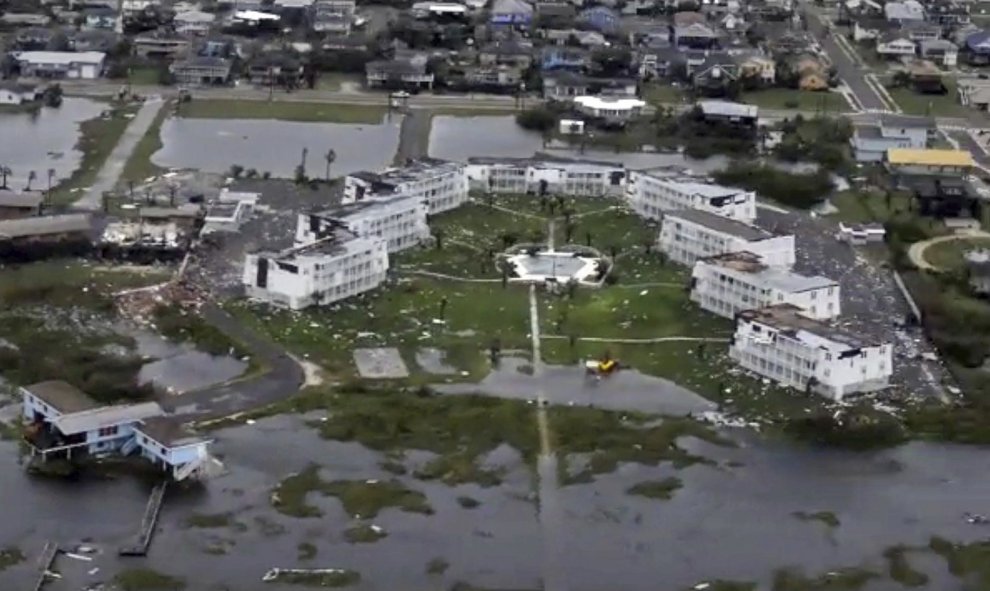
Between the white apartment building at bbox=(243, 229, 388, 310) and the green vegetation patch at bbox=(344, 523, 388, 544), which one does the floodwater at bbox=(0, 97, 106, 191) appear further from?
the green vegetation patch at bbox=(344, 523, 388, 544)

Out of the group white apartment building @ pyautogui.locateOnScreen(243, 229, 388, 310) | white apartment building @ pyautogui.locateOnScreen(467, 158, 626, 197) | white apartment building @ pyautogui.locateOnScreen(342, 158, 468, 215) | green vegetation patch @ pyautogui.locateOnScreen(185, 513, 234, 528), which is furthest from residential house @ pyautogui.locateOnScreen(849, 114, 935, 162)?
green vegetation patch @ pyautogui.locateOnScreen(185, 513, 234, 528)

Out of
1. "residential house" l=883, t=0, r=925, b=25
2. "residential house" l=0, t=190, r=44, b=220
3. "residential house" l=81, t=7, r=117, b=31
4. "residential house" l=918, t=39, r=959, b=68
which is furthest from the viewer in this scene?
"residential house" l=883, t=0, r=925, b=25

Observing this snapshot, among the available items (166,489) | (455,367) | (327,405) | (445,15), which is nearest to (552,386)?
(455,367)

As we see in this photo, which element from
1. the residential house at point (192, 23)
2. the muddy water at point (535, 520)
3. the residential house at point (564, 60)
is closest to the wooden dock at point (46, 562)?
the muddy water at point (535, 520)

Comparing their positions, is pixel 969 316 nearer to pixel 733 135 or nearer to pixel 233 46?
pixel 733 135

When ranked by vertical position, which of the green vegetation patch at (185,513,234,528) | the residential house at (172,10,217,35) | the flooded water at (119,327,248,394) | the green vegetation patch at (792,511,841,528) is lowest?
the green vegetation patch at (792,511,841,528)

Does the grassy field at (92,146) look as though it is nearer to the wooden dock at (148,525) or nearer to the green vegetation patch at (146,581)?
the wooden dock at (148,525)

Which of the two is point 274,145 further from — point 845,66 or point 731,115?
point 845,66
